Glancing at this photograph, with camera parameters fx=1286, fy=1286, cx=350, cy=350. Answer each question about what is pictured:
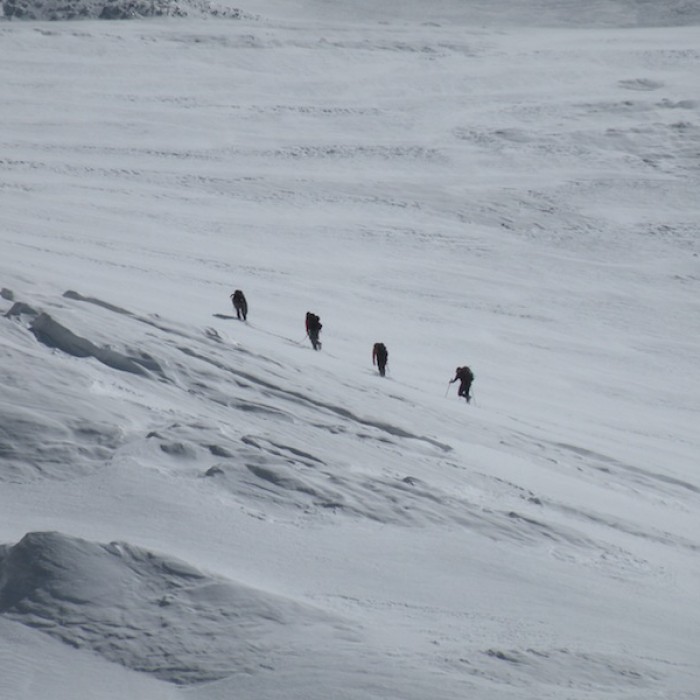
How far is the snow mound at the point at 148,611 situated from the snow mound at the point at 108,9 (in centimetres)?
4833

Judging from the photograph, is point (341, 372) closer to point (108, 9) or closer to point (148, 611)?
point (148, 611)

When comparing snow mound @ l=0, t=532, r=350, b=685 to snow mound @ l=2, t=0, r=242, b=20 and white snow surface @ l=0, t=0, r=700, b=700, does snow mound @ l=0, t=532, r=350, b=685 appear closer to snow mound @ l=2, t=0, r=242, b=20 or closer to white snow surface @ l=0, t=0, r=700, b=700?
white snow surface @ l=0, t=0, r=700, b=700

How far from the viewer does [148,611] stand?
7766 millimetres

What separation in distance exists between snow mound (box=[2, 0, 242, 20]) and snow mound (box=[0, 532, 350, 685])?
4833cm

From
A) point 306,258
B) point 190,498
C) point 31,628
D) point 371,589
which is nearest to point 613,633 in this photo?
point 371,589

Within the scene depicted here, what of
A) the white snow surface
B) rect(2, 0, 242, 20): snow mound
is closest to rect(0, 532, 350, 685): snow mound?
the white snow surface

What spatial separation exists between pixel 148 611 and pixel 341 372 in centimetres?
983

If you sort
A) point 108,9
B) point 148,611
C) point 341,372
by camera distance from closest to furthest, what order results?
point 148,611 < point 341,372 < point 108,9

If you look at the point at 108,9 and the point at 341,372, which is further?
the point at 108,9

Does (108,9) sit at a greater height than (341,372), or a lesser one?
greater

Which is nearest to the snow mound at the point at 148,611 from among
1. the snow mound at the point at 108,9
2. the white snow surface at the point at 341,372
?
the white snow surface at the point at 341,372

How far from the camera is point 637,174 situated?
42188 millimetres

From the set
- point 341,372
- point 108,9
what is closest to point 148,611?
point 341,372

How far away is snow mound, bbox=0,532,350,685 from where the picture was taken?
7461 mm
